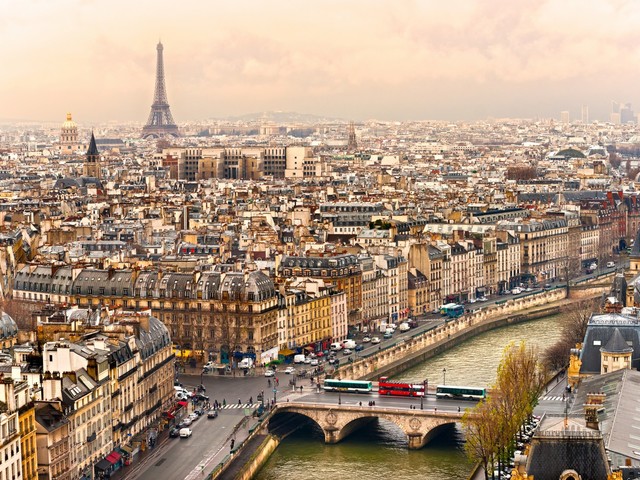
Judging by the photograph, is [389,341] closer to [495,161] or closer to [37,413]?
[37,413]

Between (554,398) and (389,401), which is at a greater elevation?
(554,398)

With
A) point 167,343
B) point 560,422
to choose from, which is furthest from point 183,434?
point 560,422

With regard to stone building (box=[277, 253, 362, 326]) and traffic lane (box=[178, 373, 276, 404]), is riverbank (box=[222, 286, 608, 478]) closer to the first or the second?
stone building (box=[277, 253, 362, 326])

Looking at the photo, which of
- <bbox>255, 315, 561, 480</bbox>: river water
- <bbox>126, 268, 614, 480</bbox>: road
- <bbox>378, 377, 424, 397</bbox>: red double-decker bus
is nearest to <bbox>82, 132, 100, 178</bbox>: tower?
<bbox>126, 268, 614, 480</bbox>: road

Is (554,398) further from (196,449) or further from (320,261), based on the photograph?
(320,261)

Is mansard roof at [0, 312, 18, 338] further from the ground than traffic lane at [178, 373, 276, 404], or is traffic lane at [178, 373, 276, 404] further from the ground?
mansard roof at [0, 312, 18, 338]

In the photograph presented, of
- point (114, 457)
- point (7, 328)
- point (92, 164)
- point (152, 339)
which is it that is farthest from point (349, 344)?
point (92, 164)
